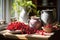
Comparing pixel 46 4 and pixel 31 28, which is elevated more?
pixel 46 4

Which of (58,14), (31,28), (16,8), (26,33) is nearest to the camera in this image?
(26,33)

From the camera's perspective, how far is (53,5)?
152 inches

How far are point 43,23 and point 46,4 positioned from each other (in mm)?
1953

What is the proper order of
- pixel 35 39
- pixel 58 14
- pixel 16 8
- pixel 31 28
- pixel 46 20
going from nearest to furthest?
pixel 35 39 < pixel 31 28 < pixel 46 20 < pixel 16 8 < pixel 58 14

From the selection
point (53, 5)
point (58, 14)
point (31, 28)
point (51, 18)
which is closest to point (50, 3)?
point (53, 5)

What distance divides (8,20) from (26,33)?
1.02m

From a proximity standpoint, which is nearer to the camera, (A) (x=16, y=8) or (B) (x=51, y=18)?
(B) (x=51, y=18)

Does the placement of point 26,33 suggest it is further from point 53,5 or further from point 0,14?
point 53,5

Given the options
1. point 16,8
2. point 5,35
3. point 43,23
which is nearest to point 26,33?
point 5,35

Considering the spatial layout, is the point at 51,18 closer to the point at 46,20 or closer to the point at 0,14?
the point at 46,20

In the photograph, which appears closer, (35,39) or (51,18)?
(35,39)

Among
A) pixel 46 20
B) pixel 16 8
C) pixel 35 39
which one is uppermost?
pixel 16 8

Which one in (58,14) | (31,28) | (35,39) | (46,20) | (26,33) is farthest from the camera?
(58,14)

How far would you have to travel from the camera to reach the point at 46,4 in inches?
153
